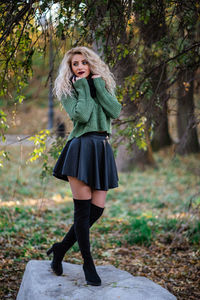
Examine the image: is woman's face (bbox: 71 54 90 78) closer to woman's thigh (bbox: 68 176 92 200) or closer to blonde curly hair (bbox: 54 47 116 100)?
blonde curly hair (bbox: 54 47 116 100)

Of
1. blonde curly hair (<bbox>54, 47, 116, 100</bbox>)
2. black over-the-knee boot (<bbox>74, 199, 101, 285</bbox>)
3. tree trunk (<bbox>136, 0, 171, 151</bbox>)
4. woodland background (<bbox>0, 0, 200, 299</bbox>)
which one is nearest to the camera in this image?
black over-the-knee boot (<bbox>74, 199, 101, 285</bbox>)

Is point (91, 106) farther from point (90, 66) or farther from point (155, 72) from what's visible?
point (155, 72)

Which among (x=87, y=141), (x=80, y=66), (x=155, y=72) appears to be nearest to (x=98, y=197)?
(x=87, y=141)

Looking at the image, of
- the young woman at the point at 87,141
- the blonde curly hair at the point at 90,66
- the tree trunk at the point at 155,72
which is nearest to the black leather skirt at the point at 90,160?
the young woman at the point at 87,141

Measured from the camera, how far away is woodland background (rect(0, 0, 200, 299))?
3451 mm

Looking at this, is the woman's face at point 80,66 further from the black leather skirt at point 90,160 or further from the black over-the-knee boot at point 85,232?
the black over-the-knee boot at point 85,232

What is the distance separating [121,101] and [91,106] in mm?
1395

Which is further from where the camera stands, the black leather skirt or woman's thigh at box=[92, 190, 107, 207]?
woman's thigh at box=[92, 190, 107, 207]

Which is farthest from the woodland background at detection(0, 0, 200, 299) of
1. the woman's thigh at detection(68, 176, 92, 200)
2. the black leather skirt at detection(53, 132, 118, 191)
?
the woman's thigh at detection(68, 176, 92, 200)

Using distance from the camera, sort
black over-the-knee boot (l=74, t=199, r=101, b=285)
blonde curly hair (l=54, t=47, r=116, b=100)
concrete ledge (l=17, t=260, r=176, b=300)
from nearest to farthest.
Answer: concrete ledge (l=17, t=260, r=176, b=300) < black over-the-knee boot (l=74, t=199, r=101, b=285) < blonde curly hair (l=54, t=47, r=116, b=100)

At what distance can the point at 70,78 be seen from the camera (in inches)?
124

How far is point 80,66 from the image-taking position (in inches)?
123

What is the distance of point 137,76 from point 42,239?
2.66 meters

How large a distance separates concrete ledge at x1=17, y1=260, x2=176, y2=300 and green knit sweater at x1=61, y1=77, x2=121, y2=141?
1.29m
